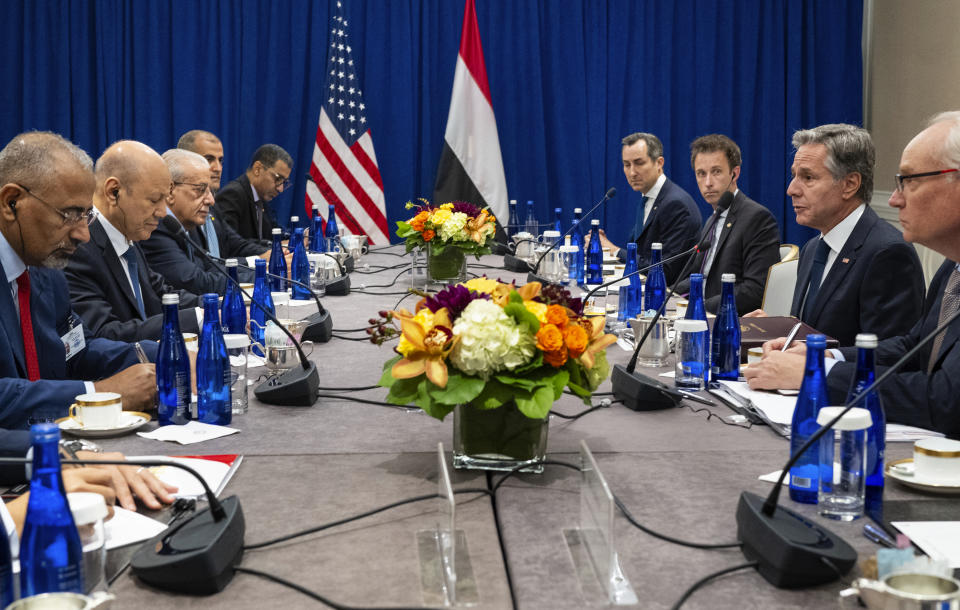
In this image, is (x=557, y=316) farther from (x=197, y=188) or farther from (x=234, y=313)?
(x=197, y=188)

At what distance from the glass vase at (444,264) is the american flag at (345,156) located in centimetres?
286

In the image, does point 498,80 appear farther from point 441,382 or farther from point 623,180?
point 441,382

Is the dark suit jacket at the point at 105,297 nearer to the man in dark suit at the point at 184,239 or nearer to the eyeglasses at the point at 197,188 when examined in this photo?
the man in dark suit at the point at 184,239

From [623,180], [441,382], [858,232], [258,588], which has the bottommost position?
[258,588]

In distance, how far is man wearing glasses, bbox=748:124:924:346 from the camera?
277 cm

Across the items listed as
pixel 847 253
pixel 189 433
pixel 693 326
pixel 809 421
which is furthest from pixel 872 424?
pixel 847 253

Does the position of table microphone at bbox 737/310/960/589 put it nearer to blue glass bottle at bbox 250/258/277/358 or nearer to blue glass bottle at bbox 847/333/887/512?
blue glass bottle at bbox 847/333/887/512

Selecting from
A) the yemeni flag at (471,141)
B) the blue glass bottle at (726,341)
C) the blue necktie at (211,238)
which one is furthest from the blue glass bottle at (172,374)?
the yemeni flag at (471,141)

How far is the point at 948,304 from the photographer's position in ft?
7.30

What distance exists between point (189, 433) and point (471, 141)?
5271mm

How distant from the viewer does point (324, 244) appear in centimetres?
495

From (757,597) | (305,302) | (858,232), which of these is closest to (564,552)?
(757,597)

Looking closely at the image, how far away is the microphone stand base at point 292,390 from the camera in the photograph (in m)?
2.13

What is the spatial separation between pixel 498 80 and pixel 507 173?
684mm
